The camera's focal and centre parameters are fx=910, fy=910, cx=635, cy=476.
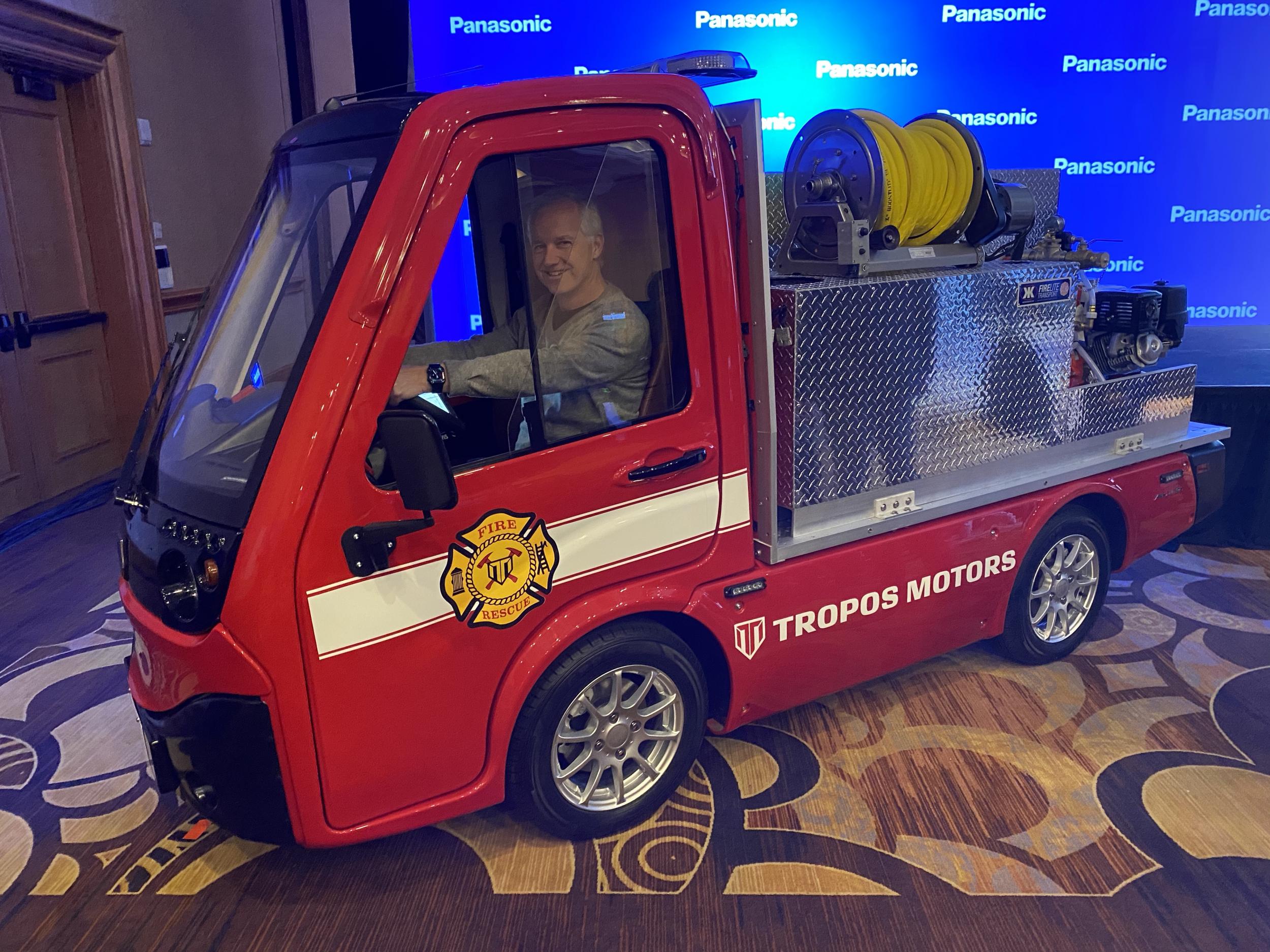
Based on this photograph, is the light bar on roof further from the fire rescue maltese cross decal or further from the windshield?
the fire rescue maltese cross decal

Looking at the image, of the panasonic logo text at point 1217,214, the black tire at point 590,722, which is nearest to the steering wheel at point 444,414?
the black tire at point 590,722

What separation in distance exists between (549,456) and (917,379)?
127 centimetres

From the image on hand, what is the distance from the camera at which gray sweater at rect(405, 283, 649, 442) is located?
2.16m

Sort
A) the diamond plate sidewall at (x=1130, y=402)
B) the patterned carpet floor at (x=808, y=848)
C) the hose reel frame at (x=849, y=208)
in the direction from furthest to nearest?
the diamond plate sidewall at (x=1130, y=402) → the hose reel frame at (x=849, y=208) → the patterned carpet floor at (x=808, y=848)

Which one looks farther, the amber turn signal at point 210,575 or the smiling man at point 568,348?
the smiling man at point 568,348

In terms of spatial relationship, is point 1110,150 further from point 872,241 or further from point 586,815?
point 586,815

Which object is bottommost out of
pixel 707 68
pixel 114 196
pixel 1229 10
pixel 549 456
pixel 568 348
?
pixel 549 456

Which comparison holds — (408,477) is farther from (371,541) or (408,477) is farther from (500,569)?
(500,569)

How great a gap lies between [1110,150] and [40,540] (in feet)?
24.1

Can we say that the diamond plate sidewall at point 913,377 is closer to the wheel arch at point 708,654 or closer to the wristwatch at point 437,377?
the wheel arch at point 708,654

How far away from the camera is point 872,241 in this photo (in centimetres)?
286

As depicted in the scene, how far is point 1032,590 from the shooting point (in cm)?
334

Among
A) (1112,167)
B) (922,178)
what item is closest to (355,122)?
(922,178)

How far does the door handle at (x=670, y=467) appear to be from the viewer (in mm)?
2312
